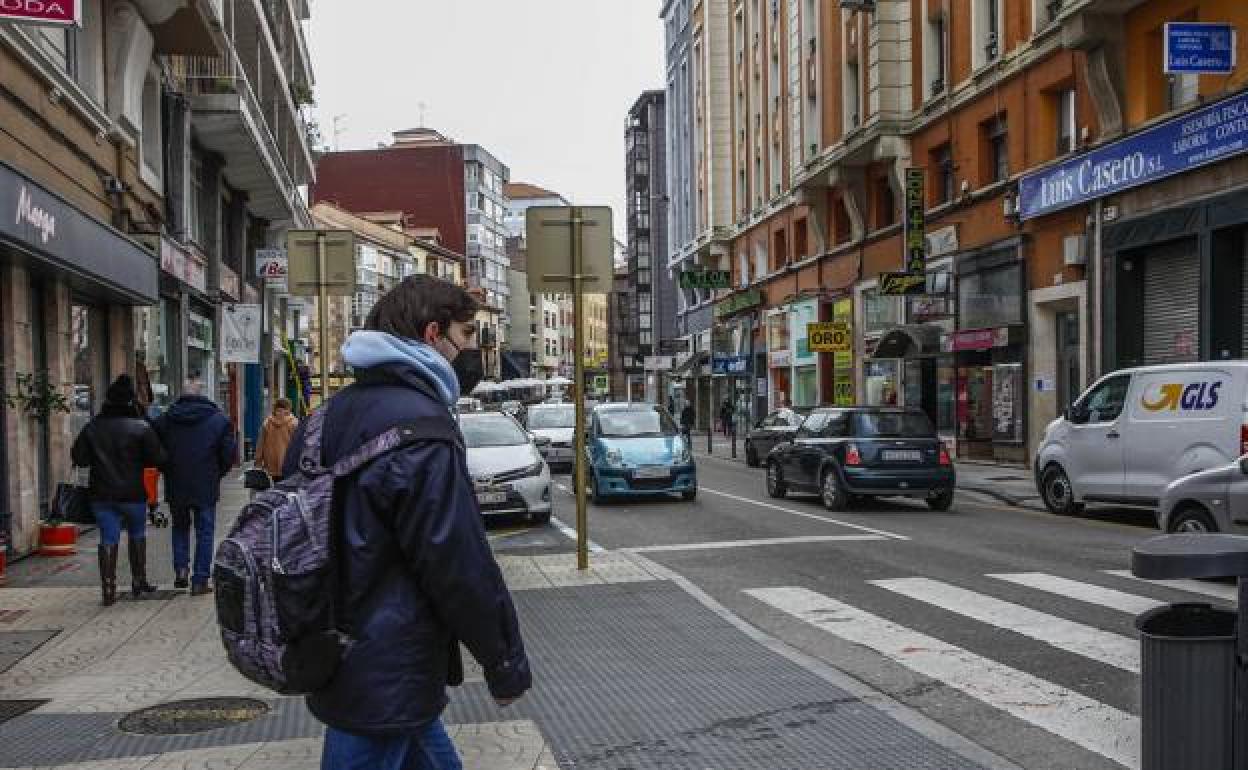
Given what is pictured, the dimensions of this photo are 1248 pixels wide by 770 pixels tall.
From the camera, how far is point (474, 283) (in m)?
97.6

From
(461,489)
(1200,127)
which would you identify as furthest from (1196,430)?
(461,489)

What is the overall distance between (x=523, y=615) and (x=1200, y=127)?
47.2ft

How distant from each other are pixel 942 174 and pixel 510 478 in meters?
18.3

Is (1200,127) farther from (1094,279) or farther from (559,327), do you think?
(559,327)

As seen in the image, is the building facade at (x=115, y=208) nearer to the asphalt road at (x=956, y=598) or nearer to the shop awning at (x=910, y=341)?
the asphalt road at (x=956, y=598)

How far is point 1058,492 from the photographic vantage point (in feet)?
51.2

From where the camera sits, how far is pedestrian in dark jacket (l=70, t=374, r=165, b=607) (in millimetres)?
9211

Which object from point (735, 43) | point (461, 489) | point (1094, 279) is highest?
point (735, 43)

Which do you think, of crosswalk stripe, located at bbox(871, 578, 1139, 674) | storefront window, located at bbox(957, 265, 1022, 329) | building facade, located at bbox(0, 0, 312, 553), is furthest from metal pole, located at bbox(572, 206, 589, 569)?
storefront window, located at bbox(957, 265, 1022, 329)

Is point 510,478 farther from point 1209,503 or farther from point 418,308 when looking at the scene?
point 418,308

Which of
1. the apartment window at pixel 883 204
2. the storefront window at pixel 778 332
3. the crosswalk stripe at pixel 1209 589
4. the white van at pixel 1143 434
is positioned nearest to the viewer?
the crosswalk stripe at pixel 1209 589

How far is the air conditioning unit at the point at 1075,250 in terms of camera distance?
2153 cm

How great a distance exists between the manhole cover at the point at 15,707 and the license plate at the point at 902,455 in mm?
11975

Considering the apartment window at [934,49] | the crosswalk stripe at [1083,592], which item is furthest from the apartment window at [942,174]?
the crosswalk stripe at [1083,592]
